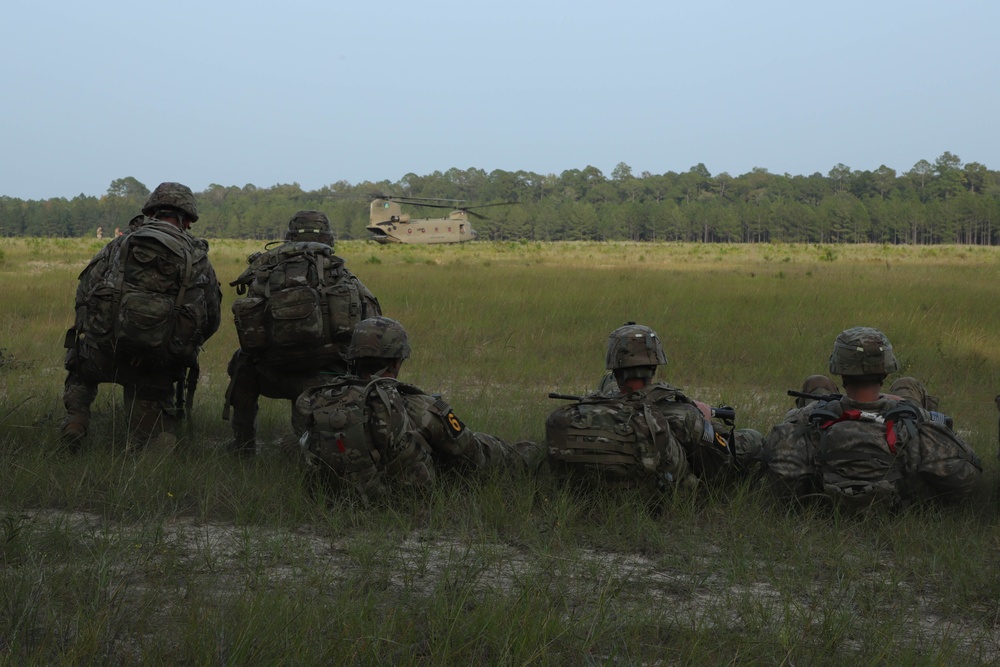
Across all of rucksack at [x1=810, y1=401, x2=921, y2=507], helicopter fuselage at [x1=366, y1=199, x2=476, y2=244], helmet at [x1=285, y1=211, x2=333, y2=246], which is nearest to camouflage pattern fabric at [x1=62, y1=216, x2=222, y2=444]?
helmet at [x1=285, y1=211, x2=333, y2=246]

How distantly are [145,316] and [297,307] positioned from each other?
82 centimetres

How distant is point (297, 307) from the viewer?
5352 millimetres

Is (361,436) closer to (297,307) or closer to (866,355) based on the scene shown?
(297,307)

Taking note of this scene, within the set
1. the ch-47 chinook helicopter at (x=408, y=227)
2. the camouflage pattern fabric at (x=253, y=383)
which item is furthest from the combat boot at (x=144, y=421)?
the ch-47 chinook helicopter at (x=408, y=227)

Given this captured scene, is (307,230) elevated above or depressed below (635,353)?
above

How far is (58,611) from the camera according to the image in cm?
288

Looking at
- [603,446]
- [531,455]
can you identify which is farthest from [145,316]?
[603,446]

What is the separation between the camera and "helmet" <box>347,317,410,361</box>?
4.54 m

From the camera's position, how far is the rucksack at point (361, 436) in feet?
14.0

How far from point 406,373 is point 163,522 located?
4568 millimetres

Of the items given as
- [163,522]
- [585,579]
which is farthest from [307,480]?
[585,579]

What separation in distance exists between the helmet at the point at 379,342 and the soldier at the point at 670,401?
1.02 m

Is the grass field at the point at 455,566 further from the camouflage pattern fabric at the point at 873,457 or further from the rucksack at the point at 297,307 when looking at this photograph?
the rucksack at the point at 297,307

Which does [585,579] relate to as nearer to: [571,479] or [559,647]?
[559,647]
